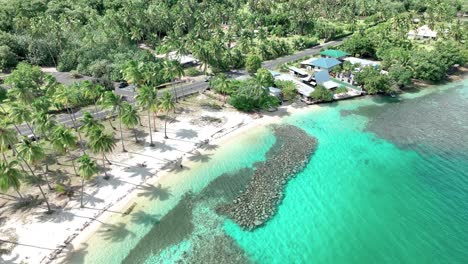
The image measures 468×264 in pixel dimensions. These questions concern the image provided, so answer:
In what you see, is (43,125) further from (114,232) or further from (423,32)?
(423,32)

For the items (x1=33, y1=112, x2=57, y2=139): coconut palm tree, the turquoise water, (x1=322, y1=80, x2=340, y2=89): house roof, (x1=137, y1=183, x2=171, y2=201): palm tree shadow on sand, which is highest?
(x1=33, y1=112, x2=57, y2=139): coconut palm tree

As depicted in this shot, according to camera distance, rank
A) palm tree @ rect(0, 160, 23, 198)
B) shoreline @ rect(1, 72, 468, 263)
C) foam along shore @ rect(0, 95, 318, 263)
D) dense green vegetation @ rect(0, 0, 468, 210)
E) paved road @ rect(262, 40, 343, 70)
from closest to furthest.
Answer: shoreline @ rect(1, 72, 468, 263) → foam along shore @ rect(0, 95, 318, 263) → palm tree @ rect(0, 160, 23, 198) → dense green vegetation @ rect(0, 0, 468, 210) → paved road @ rect(262, 40, 343, 70)

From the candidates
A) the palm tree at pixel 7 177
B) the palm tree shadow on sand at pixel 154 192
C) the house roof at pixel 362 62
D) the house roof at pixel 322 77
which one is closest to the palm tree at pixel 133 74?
the palm tree shadow on sand at pixel 154 192

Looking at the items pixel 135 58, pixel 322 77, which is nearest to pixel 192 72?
pixel 135 58

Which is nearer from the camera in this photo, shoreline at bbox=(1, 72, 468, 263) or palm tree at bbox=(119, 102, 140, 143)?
shoreline at bbox=(1, 72, 468, 263)

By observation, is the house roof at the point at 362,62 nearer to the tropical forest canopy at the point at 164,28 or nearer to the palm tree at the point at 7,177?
the tropical forest canopy at the point at 164,28

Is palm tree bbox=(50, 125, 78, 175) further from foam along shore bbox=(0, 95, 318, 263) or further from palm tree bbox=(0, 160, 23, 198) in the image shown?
palm tree bbox=(0, 160, 23, 198)

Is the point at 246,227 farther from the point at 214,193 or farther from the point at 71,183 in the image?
the point at 71,183

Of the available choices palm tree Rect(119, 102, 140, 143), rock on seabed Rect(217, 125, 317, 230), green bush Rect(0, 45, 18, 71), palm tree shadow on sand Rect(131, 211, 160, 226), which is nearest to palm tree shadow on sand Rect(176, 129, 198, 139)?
palm tree Rect(119, 102, 140, 143)
